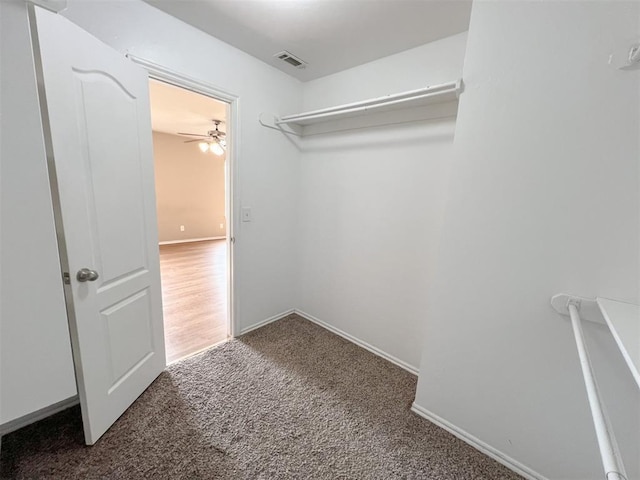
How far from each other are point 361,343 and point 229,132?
2186mm

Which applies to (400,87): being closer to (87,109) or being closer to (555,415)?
(87,109)

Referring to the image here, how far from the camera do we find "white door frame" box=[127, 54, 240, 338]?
168 cm

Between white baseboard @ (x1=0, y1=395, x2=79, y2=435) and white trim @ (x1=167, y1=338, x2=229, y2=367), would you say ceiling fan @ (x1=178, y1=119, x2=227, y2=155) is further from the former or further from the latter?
white baseboard @ (x1=0, y1=395, x2=79, y2=435)

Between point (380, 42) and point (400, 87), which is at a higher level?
point (380, 42)

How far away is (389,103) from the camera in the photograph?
176 cm

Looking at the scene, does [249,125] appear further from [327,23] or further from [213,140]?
[213,140]

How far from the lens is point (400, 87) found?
1.96m

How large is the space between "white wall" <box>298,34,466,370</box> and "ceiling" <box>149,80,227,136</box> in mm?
1141

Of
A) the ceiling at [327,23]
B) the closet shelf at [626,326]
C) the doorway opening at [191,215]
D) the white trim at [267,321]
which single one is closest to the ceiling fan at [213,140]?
the doorway opening at [191,215]

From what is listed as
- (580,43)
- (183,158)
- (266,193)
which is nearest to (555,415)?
(580,43)

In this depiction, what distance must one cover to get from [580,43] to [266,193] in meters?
2.11

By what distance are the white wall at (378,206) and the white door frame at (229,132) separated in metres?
0.74

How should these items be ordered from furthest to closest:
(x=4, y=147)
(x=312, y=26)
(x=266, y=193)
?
(x=266, y=193)
(x=312, y=26)
(x=4, y=147)

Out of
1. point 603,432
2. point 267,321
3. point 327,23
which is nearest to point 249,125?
point 327,23
